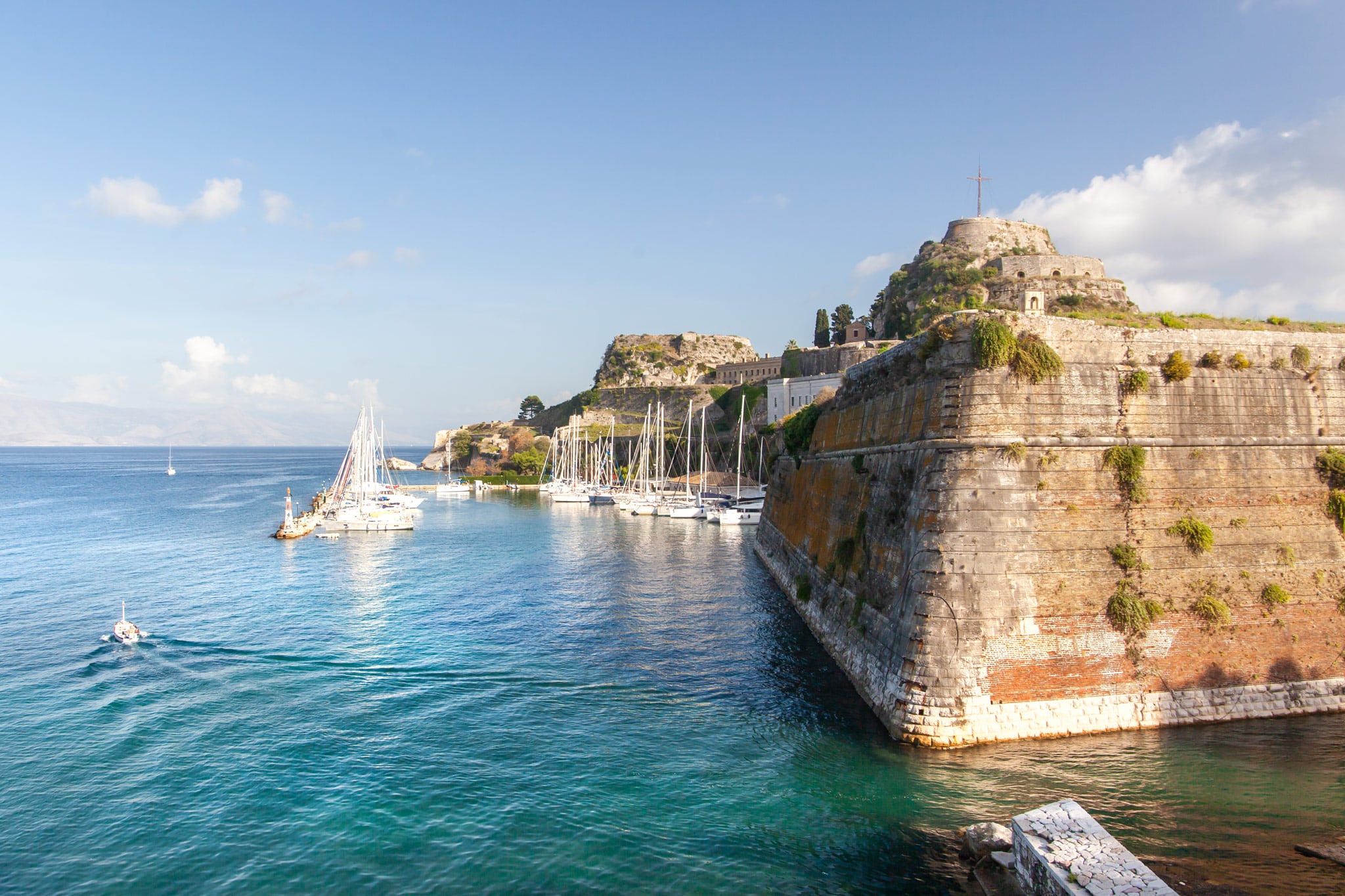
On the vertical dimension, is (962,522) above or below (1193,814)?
above

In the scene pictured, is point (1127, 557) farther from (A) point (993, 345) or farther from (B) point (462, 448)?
(B) point (462, 448)

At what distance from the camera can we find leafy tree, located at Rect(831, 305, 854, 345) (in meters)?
84.5

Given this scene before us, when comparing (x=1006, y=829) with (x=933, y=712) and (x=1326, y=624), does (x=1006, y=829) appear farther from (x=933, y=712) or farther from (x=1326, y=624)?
(x=1326, y=624)

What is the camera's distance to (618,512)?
71.1 m

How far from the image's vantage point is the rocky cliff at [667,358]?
121 meters

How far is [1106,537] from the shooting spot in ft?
54.3

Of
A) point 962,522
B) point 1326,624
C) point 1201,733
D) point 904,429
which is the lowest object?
point 1201,733

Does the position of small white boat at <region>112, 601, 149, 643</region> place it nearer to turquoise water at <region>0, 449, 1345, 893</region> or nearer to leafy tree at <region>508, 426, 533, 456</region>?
turquoise water at <region>0, 449, 1345, 893</region>

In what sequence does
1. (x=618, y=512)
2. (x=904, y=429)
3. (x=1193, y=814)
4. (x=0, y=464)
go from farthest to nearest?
(x=0, y=464) → (x=618, y=512) → (x=904, y=429) → (x=1193, y=814)

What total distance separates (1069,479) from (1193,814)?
6.77 meters

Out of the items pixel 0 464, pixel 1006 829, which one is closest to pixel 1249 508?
pixel 1006 829

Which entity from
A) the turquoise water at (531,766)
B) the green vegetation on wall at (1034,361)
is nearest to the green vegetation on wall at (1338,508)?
the turquoise water at (531,766)

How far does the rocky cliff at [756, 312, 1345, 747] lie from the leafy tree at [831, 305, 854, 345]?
66.7 m

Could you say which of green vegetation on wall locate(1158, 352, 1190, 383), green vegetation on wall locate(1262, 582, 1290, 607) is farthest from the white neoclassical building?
green vegetation on wall locate(1262, 582, 1290, 607)
